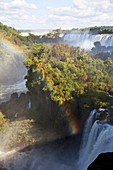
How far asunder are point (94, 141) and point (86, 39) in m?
39.6

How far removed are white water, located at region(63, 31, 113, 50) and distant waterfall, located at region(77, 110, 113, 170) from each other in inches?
1178

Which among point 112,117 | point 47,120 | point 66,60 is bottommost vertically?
point 47,120

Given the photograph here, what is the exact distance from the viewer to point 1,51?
51656 mm

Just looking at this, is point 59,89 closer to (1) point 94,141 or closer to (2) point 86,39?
(1) point 94,141

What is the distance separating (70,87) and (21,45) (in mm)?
35132

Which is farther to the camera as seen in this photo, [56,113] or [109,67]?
[109,67]

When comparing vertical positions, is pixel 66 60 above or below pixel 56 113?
above

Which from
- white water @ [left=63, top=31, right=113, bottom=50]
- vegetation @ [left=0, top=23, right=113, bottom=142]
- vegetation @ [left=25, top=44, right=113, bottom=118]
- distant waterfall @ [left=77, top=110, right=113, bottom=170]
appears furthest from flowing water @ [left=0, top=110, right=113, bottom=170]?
white water @ [left=63, top=31, right=113, bottom=50]

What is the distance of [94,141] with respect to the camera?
2209cm

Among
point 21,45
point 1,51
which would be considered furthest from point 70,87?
point 21,45

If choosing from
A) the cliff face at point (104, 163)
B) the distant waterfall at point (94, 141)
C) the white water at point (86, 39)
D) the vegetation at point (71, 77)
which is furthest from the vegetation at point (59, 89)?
the white water at point (86, 39)

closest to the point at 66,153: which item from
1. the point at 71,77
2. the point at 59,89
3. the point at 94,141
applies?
the point at 94,141

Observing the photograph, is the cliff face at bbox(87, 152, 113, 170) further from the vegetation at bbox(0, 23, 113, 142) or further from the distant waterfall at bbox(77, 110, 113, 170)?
the vegetation at bbox(0, 23, 113, 142)

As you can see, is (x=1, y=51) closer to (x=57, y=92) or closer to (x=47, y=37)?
(x=47, y=37)
